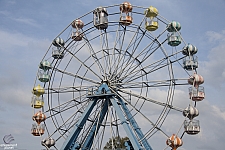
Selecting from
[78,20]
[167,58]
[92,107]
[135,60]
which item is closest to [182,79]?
[167,58]

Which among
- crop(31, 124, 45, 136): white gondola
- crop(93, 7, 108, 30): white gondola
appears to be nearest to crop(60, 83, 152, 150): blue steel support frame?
crop(31, 124, 45, 136): white gondola

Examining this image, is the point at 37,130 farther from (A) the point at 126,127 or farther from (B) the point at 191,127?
(B) the point at 191,127

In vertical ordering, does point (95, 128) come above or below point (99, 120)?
below

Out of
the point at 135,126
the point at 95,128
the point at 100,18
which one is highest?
the point at 100,18

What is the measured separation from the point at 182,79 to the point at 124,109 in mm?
4106

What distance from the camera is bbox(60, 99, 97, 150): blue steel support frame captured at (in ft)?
75.9

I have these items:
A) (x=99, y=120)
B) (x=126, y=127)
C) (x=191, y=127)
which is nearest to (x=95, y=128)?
(x=99, y=120)

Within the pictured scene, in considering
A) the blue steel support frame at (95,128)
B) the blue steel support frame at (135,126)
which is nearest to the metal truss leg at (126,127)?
the blue steel support frame at (135,126)

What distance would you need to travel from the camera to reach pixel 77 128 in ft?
76.2

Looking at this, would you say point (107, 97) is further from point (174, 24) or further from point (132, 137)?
point (174, 24)

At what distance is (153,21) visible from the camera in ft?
76.7

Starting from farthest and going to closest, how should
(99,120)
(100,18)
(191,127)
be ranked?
(100,18), (99,120), (191,127)

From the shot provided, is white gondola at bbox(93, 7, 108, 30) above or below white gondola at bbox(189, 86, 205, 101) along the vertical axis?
above

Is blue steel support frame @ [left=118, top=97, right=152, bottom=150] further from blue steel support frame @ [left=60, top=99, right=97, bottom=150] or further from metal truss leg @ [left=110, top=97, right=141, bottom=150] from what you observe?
blue steel support frame @ [left=60, top=99, right=97, bottom=150]
